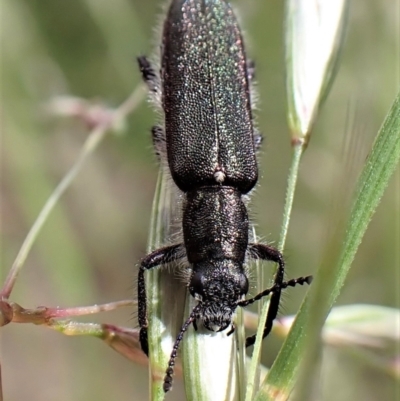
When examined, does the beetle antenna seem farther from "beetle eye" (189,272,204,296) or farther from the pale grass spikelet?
the pale grass spikelet

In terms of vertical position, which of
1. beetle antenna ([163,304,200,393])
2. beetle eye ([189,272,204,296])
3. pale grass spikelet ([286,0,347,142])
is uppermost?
pale grass spikelet ([286,0,347,142])

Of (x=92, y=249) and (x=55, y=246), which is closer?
(x=55, y=246)

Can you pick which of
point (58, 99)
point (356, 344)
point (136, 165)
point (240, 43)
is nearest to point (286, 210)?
point (356, 344)

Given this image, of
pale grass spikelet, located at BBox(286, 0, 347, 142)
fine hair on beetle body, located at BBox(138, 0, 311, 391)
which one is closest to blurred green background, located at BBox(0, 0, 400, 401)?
fine hair on beetle body, located at BBox(138, 0, 311, 391)

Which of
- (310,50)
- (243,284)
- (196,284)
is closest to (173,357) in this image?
(196,284)

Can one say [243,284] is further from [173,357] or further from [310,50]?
[310,50]

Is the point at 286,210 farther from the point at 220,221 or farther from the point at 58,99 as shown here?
the point at 58,99
